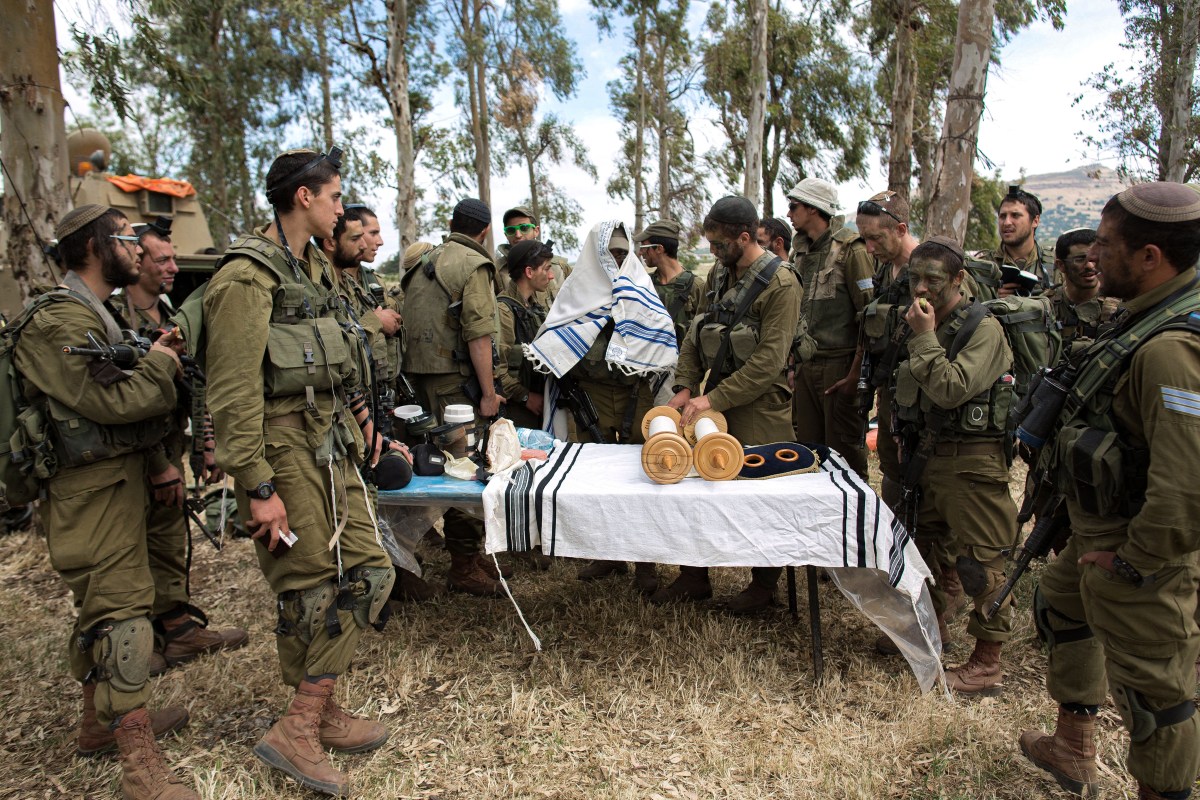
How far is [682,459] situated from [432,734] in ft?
5.41

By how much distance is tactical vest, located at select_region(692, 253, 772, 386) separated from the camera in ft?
13.6

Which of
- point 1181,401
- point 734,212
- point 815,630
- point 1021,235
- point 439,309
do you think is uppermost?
point 734,212

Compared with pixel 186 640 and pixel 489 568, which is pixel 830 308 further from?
pixel 186 640

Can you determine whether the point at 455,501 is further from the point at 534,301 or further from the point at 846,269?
the point at 846,269

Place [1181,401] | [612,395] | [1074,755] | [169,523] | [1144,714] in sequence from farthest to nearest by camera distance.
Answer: [612,395]
[169,523]
[1074,755]
[1144,714]
[1181,401]

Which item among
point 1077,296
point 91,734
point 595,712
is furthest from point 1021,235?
point 91,734

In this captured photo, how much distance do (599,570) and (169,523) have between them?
101 inches

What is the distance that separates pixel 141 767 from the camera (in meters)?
2.92

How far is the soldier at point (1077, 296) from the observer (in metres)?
4.46

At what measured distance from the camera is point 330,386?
9.91 feet

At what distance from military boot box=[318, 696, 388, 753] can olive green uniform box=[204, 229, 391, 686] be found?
243mm

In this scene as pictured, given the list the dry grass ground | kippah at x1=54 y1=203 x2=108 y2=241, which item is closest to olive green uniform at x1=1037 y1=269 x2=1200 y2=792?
the dry grass ground

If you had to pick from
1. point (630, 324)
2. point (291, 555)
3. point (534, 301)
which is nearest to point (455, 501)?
point (291, 555)

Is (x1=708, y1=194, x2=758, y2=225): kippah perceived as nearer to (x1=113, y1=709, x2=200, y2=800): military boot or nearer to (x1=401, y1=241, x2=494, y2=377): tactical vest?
(x1=401, y1=241, x2=494, y2=377): tactical vest
